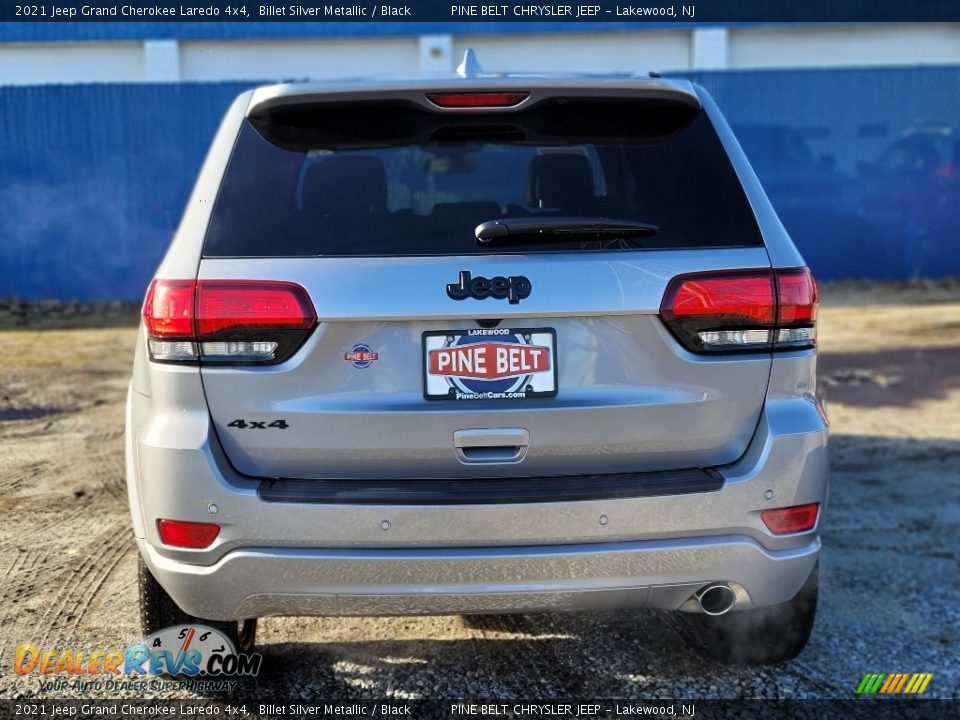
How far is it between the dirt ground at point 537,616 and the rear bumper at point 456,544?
24.4 inches

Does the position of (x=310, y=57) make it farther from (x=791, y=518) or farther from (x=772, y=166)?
(x=791, y=518)

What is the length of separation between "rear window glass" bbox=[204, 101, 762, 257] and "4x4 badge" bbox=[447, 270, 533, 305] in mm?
86

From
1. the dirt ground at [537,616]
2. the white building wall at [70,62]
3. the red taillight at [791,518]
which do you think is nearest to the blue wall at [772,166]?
the dirt ground at [537,616]

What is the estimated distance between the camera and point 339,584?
2.41 meters

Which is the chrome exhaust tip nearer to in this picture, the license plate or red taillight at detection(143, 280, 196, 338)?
the license plate

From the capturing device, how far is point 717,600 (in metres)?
2.56

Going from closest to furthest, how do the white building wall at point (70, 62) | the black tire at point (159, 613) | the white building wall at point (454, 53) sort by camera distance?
1. the black tire at point (159, 613)
2. the white building wall at point (70, 62)
3. the white building wall at point (454, 53)

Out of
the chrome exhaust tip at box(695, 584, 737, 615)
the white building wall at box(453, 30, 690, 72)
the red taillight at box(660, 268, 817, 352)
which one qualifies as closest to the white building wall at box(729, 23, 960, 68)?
the white building wall at box(453, 30, 690, 72)

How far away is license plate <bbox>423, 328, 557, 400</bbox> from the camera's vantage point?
7.89 ft

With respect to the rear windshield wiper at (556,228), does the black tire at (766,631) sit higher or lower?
lower

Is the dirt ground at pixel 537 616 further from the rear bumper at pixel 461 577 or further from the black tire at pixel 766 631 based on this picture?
the rear bumper at pixel 461 577

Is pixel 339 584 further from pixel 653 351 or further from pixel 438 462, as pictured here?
pixel 653 351

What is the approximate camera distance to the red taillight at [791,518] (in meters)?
2.51
